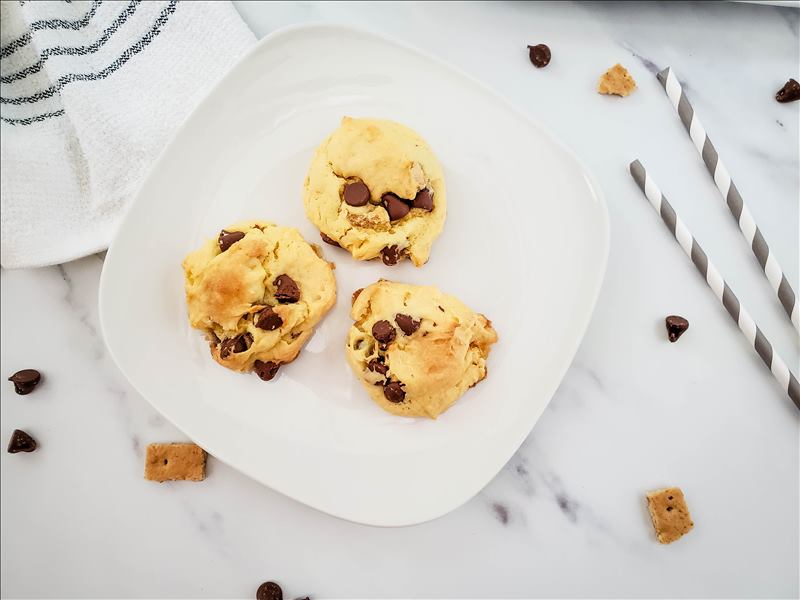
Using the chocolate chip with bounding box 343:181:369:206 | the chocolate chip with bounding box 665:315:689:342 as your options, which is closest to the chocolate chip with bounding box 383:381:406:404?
the chocolate chip with bounding box 343:181:369:206

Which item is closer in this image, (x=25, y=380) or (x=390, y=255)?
(x=390, y=255)

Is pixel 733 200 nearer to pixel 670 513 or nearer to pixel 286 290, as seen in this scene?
pixel 670 513

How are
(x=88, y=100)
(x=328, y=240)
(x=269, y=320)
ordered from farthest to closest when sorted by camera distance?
(x=88, y=100), (x=328, y=240), (x=269, y=320)

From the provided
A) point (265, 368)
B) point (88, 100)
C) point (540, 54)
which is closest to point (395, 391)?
point (265, 368)

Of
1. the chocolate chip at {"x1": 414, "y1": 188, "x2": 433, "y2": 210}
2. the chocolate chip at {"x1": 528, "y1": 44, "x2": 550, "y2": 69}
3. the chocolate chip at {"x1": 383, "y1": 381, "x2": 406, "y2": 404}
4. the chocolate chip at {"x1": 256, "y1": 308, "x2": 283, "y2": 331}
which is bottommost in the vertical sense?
the chocolate chip at {"x1": 383, "y1": 381, "x2": 406, "y2": 404}

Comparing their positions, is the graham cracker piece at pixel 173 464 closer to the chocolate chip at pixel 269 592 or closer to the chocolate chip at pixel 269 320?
the chocolate chip at pixel 269 592

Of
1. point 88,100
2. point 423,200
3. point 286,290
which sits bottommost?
point 286,290

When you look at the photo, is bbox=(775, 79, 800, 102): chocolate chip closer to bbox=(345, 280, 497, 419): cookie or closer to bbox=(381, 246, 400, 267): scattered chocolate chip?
bbox=(345, 280, 497, 419): cookie

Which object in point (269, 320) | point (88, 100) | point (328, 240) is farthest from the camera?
point (88, 100)
